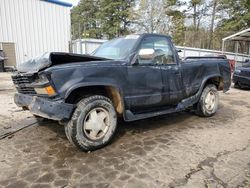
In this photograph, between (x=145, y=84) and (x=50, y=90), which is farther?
(x=145, y=84)

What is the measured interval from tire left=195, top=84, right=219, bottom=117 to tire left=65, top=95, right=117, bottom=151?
263 cm

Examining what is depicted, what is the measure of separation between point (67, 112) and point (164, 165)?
1.51 m

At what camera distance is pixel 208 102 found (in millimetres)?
5859

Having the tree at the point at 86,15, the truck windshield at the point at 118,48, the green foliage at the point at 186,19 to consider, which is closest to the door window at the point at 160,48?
the truck windshield at the point at 118,48

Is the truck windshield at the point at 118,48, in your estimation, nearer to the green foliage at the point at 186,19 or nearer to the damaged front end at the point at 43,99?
the damaged front end at the point at 43,99

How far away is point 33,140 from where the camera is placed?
418cm

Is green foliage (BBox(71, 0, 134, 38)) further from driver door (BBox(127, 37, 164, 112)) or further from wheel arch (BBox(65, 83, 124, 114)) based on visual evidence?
wheel arch (BBox(65, 83, 124, 114))

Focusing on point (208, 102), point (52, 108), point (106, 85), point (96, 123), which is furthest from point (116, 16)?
point (52, 108)

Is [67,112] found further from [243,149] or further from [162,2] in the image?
[162,2]

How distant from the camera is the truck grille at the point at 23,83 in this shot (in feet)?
12.3

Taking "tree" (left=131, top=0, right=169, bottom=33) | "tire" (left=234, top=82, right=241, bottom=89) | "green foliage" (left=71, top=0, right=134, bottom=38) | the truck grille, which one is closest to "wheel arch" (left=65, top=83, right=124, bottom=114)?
the truck grille

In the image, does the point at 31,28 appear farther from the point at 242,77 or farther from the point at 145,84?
the point at 145,84

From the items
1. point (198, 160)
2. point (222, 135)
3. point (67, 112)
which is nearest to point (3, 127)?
point (67, 112)

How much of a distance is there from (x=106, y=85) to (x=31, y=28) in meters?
15.9
